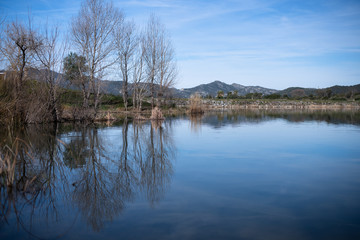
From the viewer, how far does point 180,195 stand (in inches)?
165

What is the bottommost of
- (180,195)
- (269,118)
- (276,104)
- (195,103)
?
(180,195)

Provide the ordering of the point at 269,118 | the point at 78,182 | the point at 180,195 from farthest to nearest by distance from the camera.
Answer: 1. the point at 269,118
2. the point at 78,182
3. the point at 180,195

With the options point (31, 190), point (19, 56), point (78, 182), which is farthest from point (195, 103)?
point (31, 190)

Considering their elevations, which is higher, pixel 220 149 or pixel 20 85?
pixel 20 85

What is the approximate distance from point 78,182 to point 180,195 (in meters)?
1.75

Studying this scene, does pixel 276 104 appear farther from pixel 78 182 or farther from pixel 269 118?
pixel 78 182

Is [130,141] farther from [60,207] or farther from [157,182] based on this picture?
[60,207]

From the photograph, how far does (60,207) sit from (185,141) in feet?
19.9

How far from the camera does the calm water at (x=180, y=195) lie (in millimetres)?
Result: 3096

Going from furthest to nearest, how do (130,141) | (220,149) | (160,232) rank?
(130,141)
(220,149)
(160,232)

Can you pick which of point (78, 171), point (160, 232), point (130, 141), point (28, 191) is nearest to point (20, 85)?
point (130, 141)

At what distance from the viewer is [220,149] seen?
7.92 metres

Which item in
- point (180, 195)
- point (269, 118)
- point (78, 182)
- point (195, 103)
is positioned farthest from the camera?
point (195, 103)

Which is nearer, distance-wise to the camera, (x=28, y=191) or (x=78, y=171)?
(x=28, y=191)
